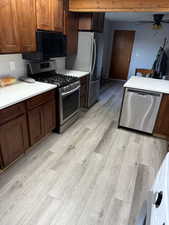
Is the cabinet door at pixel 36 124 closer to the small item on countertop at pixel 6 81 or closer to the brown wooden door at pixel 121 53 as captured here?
the small item on countertop at pixel 6 81

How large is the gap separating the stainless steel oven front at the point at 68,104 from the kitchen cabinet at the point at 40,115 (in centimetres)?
16

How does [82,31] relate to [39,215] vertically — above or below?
above

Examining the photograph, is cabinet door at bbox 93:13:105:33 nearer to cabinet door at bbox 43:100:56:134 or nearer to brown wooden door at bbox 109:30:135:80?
cabinet door at bbox 43:100:56:134

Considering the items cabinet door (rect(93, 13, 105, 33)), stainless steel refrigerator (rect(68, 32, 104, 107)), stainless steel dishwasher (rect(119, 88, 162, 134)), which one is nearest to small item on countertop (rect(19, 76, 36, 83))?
stainless steel refrigerator (rect(68, 32, 104, 107))

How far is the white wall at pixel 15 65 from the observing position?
2215 mm

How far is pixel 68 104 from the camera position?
2791 millimetres

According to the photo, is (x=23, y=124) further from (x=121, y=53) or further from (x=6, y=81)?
(x=121, y=53)

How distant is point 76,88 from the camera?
294 cm

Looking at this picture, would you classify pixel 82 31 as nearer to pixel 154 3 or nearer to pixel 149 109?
pixel 154 3

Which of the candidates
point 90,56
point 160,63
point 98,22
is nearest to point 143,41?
point 160,63

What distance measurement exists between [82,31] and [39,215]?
330cm

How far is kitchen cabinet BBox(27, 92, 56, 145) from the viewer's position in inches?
80.7

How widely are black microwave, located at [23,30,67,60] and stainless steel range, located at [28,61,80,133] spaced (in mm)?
185

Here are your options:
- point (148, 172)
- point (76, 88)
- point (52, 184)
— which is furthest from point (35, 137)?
point (148, 172)
